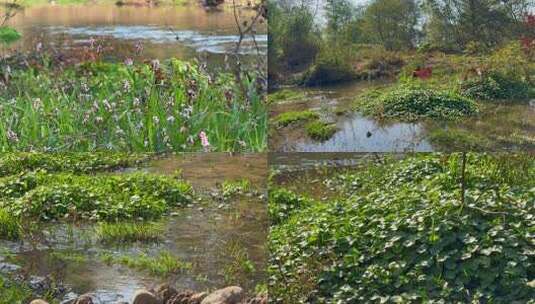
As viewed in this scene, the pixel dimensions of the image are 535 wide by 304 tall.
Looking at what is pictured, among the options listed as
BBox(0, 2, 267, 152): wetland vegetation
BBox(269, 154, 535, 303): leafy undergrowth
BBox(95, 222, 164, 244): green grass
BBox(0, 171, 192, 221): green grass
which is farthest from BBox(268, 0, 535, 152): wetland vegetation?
BBox(95, 222, 164, 244): green grass

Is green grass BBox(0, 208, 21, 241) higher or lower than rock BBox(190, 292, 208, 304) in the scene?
higher

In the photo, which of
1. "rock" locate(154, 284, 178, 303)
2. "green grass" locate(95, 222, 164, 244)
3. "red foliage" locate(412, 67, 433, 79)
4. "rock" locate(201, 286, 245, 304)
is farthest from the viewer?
"green grass" locate(95, 222, 164, 244)

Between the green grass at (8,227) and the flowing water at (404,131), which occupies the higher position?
the flowing water at (404,131)

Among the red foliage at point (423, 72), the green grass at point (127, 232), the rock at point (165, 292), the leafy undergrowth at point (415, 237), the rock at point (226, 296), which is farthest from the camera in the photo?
the green grass at point (127, 232)

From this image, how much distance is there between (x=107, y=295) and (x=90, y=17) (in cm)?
162

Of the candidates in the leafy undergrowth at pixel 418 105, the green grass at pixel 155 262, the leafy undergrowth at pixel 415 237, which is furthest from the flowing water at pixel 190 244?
the leafy undergrowth at pixel 418 105

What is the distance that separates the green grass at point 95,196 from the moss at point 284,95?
2.56 ft

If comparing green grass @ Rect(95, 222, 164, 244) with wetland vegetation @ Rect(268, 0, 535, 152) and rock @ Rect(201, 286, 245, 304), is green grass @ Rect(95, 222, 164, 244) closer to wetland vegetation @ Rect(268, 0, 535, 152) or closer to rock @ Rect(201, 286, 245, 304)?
rock @ Rect(201, 286, 245, 304)

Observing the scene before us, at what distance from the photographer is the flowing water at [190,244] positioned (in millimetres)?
5180

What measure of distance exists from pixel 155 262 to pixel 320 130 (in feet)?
3.86

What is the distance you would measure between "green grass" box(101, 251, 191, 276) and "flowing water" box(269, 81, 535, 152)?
84cm

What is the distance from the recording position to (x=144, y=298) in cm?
499

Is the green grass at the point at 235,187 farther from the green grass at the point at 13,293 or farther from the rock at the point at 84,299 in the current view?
the green grass at the point at 13,293

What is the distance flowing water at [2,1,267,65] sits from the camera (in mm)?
5445
